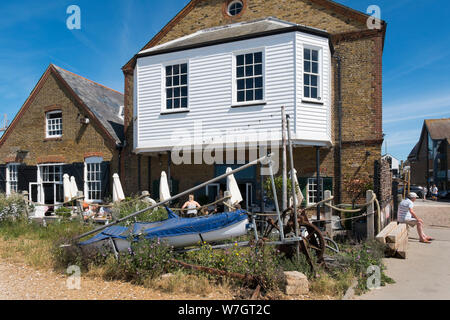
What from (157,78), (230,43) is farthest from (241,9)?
(157,78)

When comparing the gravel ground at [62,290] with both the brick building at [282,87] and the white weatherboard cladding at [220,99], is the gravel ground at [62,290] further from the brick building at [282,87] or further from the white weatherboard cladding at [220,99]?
the brick building at [282,87]

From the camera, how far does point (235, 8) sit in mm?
14758

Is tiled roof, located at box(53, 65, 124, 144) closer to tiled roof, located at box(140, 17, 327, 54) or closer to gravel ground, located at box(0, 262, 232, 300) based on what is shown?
tiled roof, located at box(140, 17, 327, 54)

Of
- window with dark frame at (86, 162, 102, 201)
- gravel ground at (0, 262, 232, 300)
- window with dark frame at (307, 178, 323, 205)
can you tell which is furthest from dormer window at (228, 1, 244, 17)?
gravel ground at (0, 262, 232, 300)

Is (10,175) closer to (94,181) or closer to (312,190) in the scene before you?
(94,181)

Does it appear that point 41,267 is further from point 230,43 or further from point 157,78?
point 230,43

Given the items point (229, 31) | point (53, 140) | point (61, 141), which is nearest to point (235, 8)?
point (229, 31)

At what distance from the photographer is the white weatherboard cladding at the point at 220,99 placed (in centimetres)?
1137

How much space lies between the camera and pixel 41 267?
738 centimetres

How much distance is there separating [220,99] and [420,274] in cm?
842

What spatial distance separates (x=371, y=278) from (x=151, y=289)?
4089mm

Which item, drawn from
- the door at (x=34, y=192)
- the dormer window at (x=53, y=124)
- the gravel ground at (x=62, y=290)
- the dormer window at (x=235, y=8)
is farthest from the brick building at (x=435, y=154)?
the gravel ground at (x=62, y=290)

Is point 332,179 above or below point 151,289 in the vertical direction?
above

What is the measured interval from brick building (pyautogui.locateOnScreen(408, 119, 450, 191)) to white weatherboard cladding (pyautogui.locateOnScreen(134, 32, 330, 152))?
130ft
